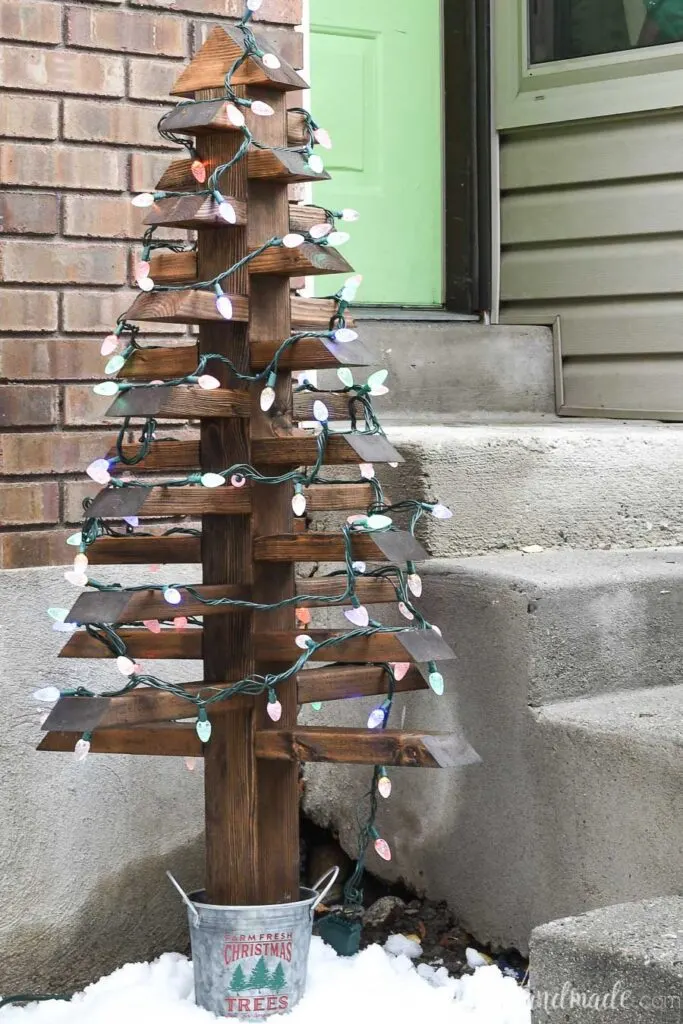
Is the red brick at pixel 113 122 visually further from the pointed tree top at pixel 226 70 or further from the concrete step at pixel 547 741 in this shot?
the concrete step at pixel 547 741

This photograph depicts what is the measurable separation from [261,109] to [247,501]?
680mm

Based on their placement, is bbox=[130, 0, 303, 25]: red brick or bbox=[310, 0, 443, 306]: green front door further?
bbox=[310, 0, 443, 306]: green front door

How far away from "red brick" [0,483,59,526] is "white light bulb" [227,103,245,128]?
0.93 metres

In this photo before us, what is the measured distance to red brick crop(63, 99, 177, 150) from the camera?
2.88 m

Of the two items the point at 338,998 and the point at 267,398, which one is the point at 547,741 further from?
the point at 267,398

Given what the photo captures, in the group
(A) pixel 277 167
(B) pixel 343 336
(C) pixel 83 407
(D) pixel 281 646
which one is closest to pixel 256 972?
(D) pixel 281 646

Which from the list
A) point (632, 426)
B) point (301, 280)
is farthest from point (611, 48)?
point (301, 280)

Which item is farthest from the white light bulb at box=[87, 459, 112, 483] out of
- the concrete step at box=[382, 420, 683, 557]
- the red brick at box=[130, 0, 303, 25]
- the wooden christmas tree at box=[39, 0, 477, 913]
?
the red brick at box=[130, 0, 303, 25]

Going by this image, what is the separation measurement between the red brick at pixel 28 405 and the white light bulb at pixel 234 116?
81 centimetres

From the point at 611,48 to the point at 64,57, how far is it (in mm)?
1805

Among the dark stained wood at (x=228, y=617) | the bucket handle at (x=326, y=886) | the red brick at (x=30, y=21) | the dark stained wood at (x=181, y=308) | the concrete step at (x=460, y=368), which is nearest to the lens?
the dark stained wood at (x=181, y=308)

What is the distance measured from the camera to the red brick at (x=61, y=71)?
281 cm

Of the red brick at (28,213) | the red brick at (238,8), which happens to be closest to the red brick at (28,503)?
the red brick at (28,213)

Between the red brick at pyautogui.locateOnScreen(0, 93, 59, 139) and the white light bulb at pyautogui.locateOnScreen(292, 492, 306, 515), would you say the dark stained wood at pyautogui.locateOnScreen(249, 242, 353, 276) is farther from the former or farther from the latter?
the red brick at pyautogui.locateOnScreen(0, 93, 59, 139)
